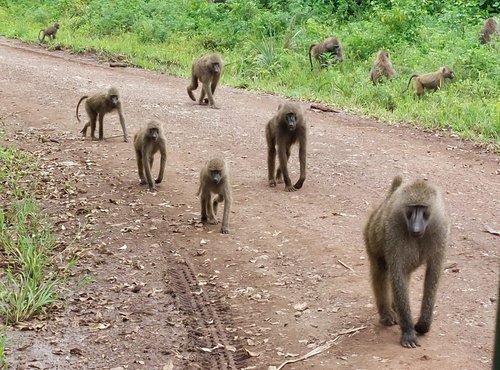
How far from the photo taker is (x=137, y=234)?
7555 mm

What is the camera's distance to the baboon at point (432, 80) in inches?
511

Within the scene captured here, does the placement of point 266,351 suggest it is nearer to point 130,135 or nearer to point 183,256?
point 183,256

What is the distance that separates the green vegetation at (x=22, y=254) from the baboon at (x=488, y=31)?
10.5m

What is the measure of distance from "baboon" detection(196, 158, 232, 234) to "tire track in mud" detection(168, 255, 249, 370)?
34.7 inches

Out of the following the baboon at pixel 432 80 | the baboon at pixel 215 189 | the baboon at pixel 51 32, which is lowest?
the baboon at pixel 215 189

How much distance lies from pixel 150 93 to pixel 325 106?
137 inches

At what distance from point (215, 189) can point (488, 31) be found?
10542 millimetres

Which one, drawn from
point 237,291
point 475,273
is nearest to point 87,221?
point 237,291

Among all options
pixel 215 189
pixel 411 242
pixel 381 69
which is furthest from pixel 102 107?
pixel 411 242

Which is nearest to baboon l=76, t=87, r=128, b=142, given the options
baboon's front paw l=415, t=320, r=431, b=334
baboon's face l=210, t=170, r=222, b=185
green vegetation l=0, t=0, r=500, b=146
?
baboon's face l=210, t=170, r=222, b=185

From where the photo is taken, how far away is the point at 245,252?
6.95 metres

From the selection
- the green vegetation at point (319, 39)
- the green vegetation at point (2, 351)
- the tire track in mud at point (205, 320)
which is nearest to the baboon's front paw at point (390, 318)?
the tire track in mud at point (205, 320)

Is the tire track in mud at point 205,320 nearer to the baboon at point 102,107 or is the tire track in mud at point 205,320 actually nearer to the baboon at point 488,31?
the baboon at point 102,107

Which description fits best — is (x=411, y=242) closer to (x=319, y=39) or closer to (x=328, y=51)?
(x=328, y=51)
